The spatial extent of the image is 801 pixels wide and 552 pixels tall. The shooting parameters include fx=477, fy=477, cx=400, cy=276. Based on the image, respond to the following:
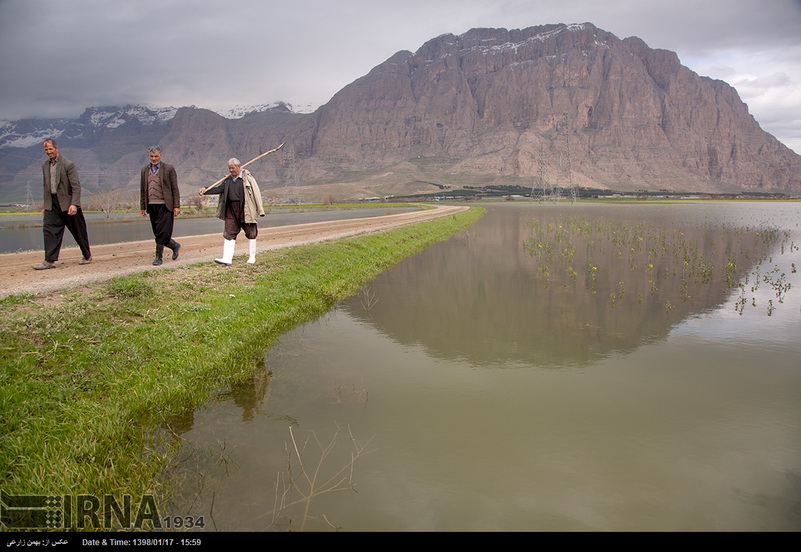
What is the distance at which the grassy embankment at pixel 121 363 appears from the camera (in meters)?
4.39

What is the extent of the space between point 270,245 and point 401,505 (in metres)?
17.4

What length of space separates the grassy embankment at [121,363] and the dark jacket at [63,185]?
2422 millimetres

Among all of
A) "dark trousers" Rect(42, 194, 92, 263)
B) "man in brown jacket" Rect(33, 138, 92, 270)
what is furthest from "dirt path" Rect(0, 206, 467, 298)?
"man in brown jacket" Rect(33, 138, 92, 270)

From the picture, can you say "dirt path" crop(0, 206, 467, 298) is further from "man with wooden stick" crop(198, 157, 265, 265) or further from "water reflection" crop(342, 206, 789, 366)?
"water reflection" crop(342, 206, 789, 366)

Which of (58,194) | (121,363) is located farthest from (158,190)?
(121,363)

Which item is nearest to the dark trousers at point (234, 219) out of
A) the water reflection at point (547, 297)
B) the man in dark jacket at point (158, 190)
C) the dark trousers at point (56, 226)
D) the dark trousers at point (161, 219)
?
the man in dark jacket at point (158, 190)

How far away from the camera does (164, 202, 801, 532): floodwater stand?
395 cm

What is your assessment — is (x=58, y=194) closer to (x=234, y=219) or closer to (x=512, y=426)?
(x=234, y=219)

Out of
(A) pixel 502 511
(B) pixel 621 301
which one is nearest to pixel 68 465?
(A) pixel 502 511

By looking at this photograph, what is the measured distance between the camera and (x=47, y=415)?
16.5 feet

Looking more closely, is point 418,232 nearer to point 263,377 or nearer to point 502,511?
point 263,377

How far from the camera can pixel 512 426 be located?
17.6 ft

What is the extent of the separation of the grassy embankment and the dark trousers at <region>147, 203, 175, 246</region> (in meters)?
1.37

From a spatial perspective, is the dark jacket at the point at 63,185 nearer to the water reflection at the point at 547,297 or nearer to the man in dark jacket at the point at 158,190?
the man in dark jacket at the point at 158,190
